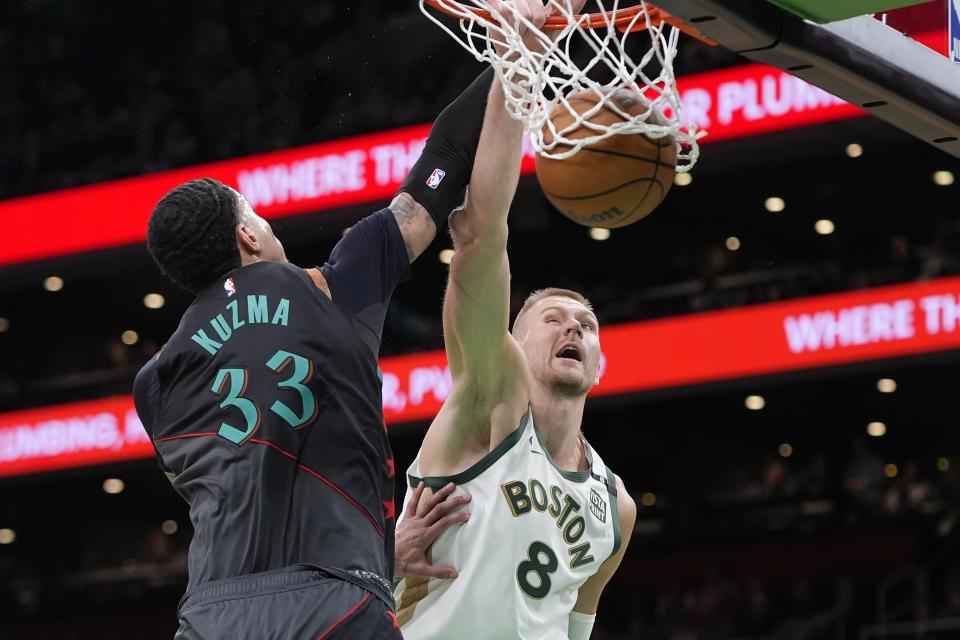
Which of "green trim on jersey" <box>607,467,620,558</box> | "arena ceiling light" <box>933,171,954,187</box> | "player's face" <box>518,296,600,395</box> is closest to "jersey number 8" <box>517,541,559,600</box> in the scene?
"green trim on jersey" <box>607,467,620,558</box>

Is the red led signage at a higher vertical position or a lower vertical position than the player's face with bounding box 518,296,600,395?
lower

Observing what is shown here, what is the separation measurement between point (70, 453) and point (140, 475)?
168 inches

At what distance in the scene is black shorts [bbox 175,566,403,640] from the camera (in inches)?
124

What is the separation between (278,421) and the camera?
3.27 meters

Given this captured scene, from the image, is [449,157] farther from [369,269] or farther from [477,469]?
[477,469]

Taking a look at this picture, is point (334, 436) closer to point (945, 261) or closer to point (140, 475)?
point (945, 261)

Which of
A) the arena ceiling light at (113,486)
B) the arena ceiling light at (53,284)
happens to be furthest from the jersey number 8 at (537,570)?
the arena ceiling light at (113,486)

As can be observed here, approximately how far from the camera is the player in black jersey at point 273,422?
320 centimetres

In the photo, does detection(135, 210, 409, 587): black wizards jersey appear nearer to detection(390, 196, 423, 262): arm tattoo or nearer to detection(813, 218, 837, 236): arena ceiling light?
detection(390, 196, 423, 262): arm tattoo

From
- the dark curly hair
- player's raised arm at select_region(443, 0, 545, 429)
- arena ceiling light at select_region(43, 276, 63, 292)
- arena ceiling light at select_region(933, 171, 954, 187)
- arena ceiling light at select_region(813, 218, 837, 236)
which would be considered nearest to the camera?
the dark curly hair

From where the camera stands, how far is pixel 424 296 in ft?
65.8

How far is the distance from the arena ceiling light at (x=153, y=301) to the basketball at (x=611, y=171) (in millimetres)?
16858

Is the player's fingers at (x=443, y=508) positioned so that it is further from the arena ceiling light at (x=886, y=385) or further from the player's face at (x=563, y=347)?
the arena ceiling light at (x=886, y=385)

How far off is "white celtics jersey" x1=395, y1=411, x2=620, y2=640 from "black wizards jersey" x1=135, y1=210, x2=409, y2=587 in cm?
128
